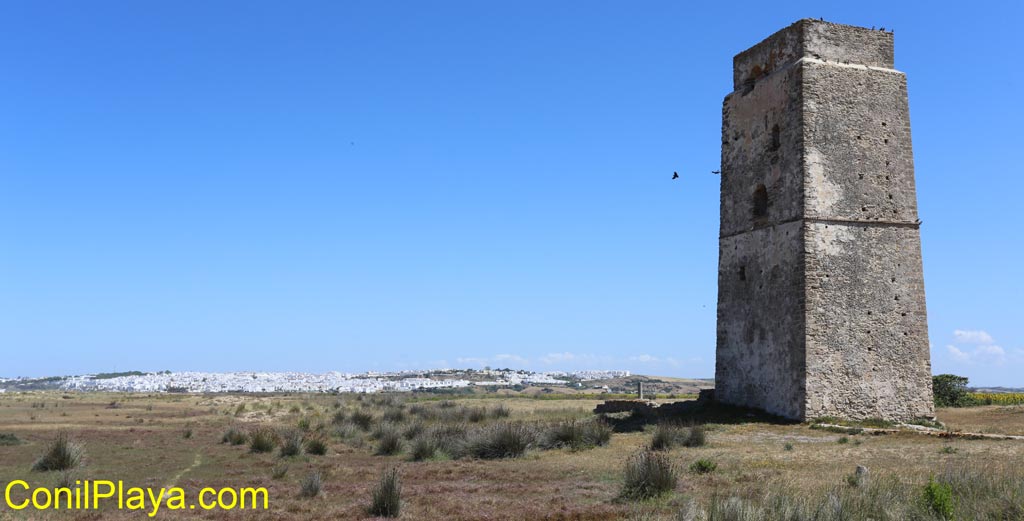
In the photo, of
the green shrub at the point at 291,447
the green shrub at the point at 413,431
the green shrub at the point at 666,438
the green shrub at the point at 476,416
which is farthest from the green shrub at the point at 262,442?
the green shrub at the point at 666,438

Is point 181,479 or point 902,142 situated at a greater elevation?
point 902,142

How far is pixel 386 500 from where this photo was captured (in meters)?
11.3

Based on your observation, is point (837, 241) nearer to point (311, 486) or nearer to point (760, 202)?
point (760, 202)

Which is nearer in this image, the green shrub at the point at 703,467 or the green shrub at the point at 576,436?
the green shrub at the point at 703,467

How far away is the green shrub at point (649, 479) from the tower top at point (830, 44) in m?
13.3

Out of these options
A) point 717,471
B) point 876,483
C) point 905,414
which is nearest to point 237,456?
point 717,471

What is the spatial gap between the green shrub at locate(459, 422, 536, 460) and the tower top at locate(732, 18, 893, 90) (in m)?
11.9

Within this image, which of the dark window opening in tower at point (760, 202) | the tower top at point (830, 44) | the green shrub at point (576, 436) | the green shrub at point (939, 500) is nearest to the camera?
the green shrub at point (939, 500)

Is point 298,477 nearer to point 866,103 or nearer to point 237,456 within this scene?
point 237,456

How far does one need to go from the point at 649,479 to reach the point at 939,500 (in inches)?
164

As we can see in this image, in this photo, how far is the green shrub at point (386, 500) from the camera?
Answer: 36.6ft

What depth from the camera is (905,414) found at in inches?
788

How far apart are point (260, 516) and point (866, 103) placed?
1743cm

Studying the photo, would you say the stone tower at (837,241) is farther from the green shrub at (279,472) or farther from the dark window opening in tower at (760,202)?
the green shrub at (279,472)
